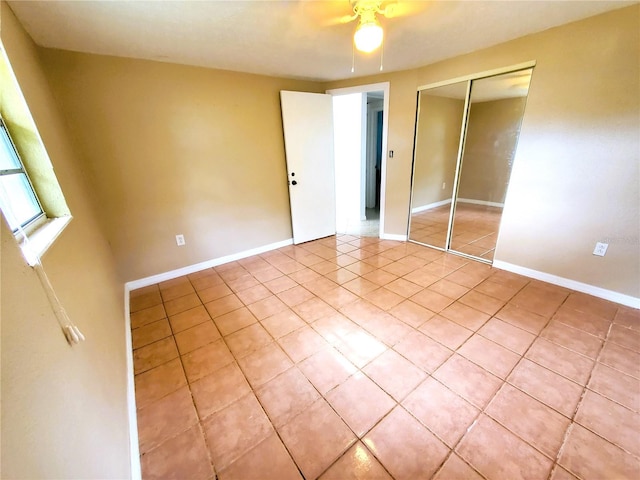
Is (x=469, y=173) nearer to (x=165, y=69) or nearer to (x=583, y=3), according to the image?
(x=583, y=3)

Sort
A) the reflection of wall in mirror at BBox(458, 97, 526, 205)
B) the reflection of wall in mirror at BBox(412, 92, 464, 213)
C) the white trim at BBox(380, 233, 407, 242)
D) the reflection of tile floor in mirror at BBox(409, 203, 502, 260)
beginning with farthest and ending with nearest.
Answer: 1. the white trim at BBox(380, 233, 407, 242)
2. the reflection of tile floor in mirror at BBox(409, 203, 502, 260)
3. the reflection of wall in mirror at BBox(412, 92, 464, 213)
4. the reflection of wall in mirror at BBox(458, 97, 526, 205)

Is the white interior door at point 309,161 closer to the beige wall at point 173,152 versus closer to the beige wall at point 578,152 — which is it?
the beige wall at point 173,152

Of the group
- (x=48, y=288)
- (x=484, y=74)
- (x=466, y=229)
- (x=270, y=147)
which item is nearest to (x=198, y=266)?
(x=270, y=147)

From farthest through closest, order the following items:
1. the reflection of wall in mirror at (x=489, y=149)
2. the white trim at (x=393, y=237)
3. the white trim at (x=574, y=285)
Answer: the white trim at (x=393, y=237)
the reflection of wall in mirror at (x=489, y=149)
the white trim at (x=574, y=285)

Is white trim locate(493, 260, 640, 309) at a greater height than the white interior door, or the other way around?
the white interior door

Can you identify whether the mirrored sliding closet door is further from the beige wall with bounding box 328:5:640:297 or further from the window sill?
the window sill

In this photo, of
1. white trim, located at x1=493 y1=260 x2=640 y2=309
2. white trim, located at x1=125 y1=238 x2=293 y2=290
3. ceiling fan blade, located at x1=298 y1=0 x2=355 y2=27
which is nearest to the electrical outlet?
white trim, located at x1=493 y1=260 x2=640 y2=309

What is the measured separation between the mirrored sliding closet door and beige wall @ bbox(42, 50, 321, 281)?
1.70m

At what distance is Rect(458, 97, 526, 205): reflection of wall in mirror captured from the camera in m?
2.80

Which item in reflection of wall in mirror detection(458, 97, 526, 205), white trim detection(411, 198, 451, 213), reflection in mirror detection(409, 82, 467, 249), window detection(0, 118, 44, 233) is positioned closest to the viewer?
window detection(0, 118, 44, 233)

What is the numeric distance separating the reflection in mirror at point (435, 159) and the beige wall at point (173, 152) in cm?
154

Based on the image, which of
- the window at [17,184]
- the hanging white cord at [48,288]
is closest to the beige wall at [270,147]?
the window at [17,184]

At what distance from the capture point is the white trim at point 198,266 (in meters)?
2.64

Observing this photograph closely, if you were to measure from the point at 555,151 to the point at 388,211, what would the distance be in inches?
69.4
